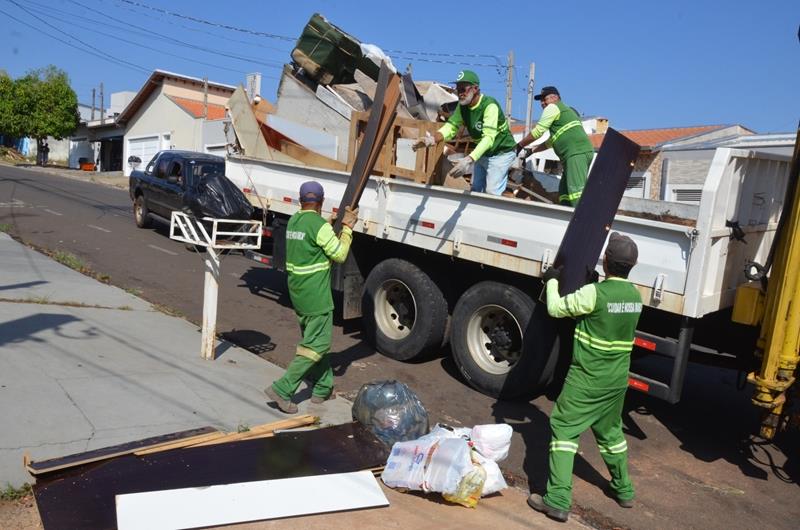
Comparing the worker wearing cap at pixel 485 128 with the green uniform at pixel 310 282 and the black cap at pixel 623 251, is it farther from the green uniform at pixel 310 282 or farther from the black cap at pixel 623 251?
the black cap at pixel 623 251

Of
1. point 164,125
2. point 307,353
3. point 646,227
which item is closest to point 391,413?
point 307,353

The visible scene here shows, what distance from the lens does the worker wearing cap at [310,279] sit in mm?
5219

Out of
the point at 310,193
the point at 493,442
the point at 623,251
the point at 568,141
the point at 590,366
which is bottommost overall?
the point at 493,442

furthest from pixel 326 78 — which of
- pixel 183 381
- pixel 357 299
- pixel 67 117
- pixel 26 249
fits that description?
pixel 67 117

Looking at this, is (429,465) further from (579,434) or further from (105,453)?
(105,453)

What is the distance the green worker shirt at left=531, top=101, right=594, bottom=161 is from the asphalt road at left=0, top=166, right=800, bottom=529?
2458mm

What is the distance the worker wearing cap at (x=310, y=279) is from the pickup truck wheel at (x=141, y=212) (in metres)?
10.5

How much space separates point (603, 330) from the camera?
4102 mm

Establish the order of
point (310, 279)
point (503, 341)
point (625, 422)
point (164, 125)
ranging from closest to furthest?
point (310, 279), point (625, 422), point (503, 341), point (164, 125)

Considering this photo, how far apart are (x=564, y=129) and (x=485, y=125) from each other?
31.2 inches

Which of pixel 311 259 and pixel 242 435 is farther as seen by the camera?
pixel 311 259

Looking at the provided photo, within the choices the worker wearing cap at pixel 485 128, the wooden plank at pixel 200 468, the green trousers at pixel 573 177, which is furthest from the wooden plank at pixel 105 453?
the green trousers at pixel 573 177

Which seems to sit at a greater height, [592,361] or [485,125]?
[485,125]

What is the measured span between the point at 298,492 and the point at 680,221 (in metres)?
3.92
